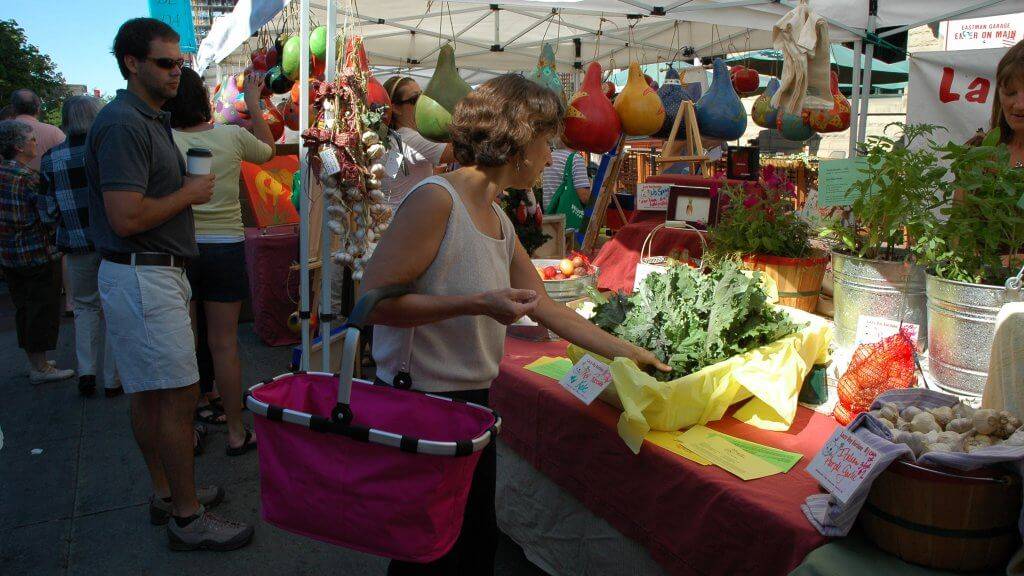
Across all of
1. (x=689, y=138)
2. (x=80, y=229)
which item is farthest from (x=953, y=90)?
(x=80, y=229)

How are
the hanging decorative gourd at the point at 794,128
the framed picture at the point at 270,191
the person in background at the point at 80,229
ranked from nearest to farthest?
1. the person in background at the point at 80,229
2. the framed picture at the point at 270,191
3. the hanging decorative gourd at the point at 794,128

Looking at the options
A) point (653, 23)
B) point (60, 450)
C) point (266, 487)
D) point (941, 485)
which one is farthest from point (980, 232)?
point (653, 23)

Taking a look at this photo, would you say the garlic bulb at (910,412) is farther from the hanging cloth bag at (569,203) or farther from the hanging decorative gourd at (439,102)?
the hanging cloth bag at (569,203)

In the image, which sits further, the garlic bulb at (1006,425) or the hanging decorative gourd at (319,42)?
the hanging decorative gourd at (319,42)

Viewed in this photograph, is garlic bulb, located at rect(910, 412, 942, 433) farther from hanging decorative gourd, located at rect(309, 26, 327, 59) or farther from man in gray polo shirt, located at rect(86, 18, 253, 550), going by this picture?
hanging decorative gourd, located at rect(309, 26, 327, 59)

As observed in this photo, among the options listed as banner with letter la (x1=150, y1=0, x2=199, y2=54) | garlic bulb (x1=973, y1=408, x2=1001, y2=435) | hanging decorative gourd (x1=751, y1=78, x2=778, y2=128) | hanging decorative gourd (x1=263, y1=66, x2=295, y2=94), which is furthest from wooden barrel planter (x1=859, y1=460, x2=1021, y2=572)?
banner with letter la (x1=150, y1=0, x2=199, y2=54)

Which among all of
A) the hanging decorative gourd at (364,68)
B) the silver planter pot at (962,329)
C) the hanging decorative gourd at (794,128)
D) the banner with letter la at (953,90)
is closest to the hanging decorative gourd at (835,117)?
the banner with letter la at (953,90)

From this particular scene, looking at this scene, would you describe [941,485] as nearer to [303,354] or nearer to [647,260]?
[647,260]

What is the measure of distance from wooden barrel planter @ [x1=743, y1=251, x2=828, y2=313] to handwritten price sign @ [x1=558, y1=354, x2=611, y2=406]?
873 mm

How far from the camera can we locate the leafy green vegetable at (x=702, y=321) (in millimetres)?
1854

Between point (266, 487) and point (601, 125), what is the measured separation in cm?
250

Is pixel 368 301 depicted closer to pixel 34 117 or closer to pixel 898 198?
pixel 898 198

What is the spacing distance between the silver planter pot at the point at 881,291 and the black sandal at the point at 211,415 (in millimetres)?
3114

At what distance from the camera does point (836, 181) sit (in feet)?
7.30
